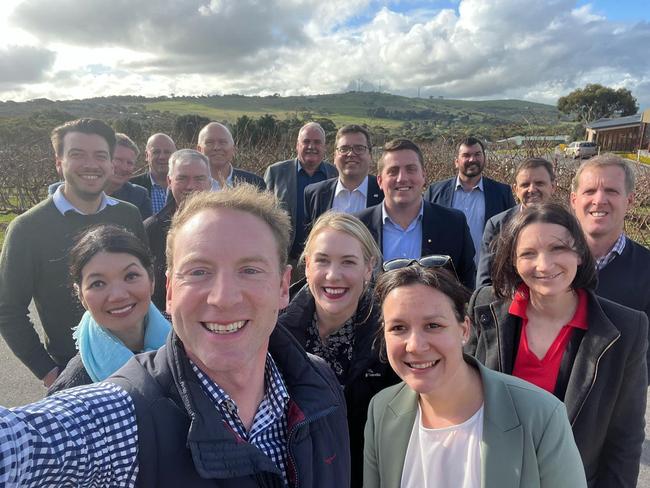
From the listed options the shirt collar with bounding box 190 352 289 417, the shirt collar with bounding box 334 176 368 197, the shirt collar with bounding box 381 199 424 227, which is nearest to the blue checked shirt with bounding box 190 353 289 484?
the shirt collar with bounding box 190 352 289 417

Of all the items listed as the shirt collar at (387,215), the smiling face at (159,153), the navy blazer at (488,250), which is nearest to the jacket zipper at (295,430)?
the navy blazer at (488,250)

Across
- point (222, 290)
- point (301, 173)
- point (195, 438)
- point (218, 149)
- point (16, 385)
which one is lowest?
point (16, 385)

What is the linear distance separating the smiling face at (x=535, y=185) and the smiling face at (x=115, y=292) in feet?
11.9

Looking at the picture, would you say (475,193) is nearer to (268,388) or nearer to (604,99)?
(268,388)

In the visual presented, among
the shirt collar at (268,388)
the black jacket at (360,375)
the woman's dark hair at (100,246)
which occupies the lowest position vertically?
the black jacket at (360,375)

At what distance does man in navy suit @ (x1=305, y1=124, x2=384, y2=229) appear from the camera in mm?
4781

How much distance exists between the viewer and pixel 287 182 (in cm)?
561

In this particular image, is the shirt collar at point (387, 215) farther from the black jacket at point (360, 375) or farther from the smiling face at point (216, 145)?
the smiling face at point (216, 145)

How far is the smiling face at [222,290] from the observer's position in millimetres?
1268

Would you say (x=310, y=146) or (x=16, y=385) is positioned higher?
(x=310, y=146)

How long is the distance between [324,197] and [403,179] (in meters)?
1.51

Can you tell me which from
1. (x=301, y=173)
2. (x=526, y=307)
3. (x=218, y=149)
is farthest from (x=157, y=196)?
(x=526, y=307)

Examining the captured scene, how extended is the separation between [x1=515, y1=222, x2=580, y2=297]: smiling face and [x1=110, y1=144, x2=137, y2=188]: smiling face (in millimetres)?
4380

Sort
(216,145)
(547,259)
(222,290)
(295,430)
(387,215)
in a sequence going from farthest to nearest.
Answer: (216,145) < (387,215) < (547,259) < (295,430) < (222,290)
